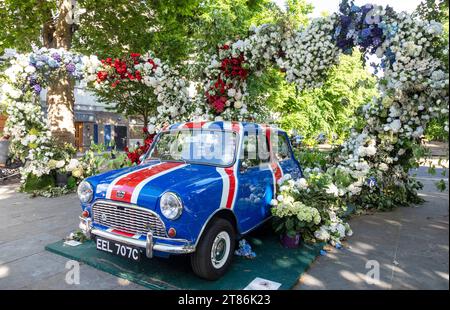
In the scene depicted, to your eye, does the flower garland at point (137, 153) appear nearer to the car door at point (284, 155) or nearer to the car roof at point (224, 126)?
the car roof at point (224, 126)

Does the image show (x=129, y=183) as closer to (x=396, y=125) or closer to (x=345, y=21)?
(x=396, y=125)

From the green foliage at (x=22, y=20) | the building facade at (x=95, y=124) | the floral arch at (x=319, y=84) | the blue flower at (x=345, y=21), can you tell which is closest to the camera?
the floral arch at (x=319, y=84)

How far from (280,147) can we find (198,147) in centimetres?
155

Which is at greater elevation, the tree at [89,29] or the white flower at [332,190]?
the tree at [89,29]

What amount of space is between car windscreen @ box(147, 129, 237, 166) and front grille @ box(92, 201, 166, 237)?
1122mm

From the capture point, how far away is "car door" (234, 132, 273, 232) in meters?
4.20

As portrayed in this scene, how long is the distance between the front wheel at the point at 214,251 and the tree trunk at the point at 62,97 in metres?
7.84

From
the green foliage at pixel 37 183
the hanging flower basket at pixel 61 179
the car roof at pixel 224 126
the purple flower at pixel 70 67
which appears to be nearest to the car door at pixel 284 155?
the car roof at pixel 224 126

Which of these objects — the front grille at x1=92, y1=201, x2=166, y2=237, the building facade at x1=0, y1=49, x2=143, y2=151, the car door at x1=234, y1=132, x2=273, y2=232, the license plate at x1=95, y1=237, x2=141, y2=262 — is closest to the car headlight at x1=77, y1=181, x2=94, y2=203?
the front grille at x1=92, y1=201, x2=166, y2=237

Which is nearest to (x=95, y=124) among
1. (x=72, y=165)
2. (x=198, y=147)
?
(x=72, y=165)

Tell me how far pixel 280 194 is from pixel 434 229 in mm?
3034

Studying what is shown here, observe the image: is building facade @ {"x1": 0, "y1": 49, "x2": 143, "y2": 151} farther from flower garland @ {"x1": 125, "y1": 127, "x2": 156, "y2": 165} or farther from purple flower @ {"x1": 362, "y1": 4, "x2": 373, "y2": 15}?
purple flower @ {"x1": 362, "y1": 4, "x2": 373, "y2": 15}

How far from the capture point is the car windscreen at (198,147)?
4.34 metres

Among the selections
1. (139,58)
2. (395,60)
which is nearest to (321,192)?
(395,60)
